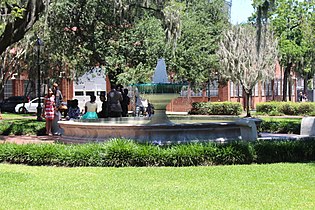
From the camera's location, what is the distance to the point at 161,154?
10.8m

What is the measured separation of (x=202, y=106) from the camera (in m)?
36.8

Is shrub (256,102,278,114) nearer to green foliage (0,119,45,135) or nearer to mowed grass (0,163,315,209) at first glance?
green foliage (0,119,45,135)

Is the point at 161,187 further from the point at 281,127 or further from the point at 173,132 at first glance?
the point at 281,127

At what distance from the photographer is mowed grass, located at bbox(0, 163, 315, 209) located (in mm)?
7035

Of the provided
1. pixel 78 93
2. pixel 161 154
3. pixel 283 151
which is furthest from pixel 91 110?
pixel 78 93

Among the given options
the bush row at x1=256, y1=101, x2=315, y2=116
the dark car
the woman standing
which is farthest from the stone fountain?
the dark car

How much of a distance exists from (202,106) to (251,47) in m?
6.04

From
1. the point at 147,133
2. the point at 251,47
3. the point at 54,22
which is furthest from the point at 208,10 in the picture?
the point at 147,133

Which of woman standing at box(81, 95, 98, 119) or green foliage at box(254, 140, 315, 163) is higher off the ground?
woman standing at box(81, 95, 98, 119)

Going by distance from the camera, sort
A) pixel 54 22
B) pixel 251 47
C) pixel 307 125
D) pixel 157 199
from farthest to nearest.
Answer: pixel 251 47
pixel 54 22
pixel 307 125
pixel 157 199

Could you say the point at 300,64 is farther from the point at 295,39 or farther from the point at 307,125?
the point at 307,125

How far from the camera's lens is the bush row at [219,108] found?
35.8 m

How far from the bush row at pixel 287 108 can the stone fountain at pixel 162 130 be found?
21028 millimetres

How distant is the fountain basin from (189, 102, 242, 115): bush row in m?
22.8
